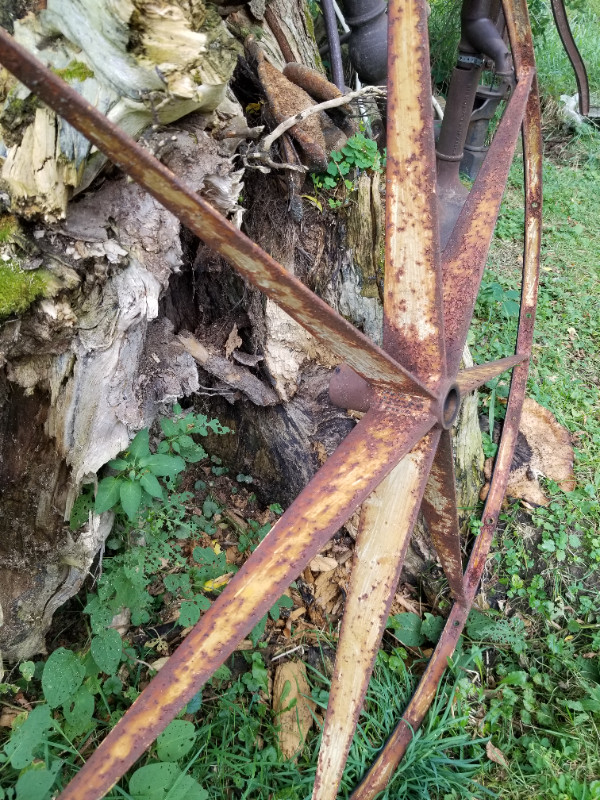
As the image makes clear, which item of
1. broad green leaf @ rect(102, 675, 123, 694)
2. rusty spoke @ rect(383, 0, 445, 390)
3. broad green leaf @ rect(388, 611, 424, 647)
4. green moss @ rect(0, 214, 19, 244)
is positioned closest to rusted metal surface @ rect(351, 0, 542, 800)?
broad green leaf @ rect(388, 611, 424, 647)

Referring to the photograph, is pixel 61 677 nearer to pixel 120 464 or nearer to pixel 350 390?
pixel 120 464

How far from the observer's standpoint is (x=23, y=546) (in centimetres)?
175

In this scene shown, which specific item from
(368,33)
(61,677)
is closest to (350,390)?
(61,677)

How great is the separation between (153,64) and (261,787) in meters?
1.99

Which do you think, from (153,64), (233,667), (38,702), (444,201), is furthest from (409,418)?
(444,201)

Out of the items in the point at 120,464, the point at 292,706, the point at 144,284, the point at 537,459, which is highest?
the point at 144,284

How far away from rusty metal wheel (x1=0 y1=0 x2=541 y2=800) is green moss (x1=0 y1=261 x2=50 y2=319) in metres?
0.61

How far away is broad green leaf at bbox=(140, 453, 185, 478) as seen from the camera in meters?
1.66

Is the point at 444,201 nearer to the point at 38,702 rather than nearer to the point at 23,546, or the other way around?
the point at 23,546

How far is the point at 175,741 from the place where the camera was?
1595 mm

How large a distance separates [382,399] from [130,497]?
787mm

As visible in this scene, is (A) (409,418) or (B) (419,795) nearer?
(A) (409,418)

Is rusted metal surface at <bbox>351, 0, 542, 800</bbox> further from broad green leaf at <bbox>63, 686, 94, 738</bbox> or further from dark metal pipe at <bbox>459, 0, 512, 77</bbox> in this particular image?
dark metal pipe at <bbox>459, 0, 512, 77</bbox>

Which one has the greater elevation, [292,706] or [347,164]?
[347,164]
